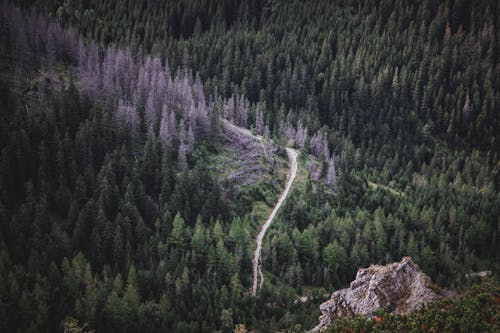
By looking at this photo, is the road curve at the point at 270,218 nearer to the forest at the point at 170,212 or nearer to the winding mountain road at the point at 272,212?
the winding mountain road at the point at 272,212

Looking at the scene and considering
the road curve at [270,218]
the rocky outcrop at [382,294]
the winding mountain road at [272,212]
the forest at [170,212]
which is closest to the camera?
the rocky outcrop at [382,294]

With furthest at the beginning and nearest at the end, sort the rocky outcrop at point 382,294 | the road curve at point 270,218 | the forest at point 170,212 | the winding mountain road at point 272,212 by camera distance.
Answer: the road curve at point 270,218
the winding mountain road at point 272,212
the forest at point 170,212
the rocky outcrop at point 382,294


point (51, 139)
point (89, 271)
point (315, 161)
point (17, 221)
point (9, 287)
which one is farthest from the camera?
point (315, 161)

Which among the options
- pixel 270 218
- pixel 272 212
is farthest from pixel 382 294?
pixel 272 212

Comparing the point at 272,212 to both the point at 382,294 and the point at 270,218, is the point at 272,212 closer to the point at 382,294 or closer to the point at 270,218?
the point at 270,218

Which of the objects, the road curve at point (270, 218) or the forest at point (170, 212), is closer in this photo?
the forest at point (170, 212)

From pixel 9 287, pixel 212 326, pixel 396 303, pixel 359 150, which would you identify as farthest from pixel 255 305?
pixel 359 150

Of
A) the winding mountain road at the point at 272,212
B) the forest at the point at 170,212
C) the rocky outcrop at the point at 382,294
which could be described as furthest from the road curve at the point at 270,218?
the rocky outcrop at the point at 382,294

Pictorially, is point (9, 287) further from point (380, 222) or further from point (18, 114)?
point (380, 222)

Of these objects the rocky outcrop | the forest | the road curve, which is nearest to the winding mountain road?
the road curve
